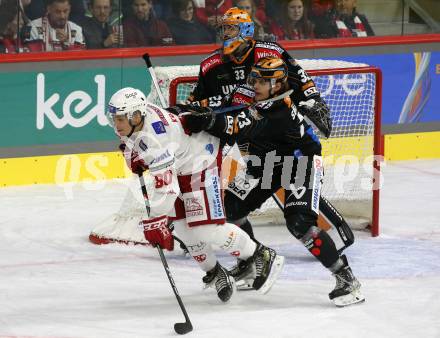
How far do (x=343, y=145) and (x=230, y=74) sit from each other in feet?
4.86

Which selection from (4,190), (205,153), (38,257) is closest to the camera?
(205,153)

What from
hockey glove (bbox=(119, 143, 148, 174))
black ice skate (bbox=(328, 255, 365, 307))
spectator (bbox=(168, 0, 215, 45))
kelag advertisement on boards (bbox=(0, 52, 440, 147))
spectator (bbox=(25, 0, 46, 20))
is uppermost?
spectator (bbox=(25, 0, 46, 20))

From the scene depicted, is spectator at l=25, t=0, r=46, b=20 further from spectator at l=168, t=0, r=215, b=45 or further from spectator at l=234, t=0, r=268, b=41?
spectator at l=234, t=0, r=268, b=41

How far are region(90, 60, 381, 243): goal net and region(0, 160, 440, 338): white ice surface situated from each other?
145 mm

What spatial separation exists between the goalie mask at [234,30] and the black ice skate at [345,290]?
1.41m

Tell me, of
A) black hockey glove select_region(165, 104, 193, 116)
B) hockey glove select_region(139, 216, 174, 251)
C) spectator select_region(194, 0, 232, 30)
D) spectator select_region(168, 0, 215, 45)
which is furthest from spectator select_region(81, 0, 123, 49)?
hockey glove select_region(139, 216, 174, 251)

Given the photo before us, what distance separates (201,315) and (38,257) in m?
1.52

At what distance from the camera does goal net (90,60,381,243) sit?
6.75m

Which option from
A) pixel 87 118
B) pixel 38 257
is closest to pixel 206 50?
pixel 87 118

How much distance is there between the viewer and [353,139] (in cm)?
736

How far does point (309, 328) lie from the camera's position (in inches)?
198

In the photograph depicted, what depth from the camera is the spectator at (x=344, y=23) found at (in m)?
9.02

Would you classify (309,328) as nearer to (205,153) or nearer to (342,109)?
(205,153)

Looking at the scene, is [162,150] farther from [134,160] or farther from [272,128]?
[272,128]
